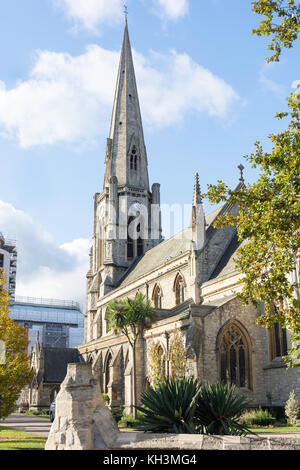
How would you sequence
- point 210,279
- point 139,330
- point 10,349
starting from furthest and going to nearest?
1. point 210,279
2. point 139,330
3. point 10,349

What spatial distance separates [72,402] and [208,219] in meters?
Answer: 31.9

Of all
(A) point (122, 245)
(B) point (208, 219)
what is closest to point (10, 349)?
(B) point (208, 219)

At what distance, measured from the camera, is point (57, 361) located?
4794cm

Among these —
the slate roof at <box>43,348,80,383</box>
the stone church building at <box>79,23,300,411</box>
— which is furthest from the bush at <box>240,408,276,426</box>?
the slate roof at <box>43,348,80,383</box>

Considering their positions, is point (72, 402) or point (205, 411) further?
point (205, 411)

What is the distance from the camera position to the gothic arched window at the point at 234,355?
992 inches

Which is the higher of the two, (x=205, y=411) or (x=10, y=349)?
(x=10, y=349)

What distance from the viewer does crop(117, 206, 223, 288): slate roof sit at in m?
39.1

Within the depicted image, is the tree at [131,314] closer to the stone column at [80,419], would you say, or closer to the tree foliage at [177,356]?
the tree foliage at [177,356]

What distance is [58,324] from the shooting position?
10062 centimetres

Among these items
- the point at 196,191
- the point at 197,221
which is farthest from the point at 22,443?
the point at 196,191

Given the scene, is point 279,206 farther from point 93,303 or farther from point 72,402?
point 93,303

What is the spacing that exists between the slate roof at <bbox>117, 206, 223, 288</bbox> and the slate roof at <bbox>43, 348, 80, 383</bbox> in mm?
9267

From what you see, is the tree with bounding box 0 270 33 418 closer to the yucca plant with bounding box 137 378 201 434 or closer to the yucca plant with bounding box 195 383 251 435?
the yucca plant with bounding box 137 378 201 434
